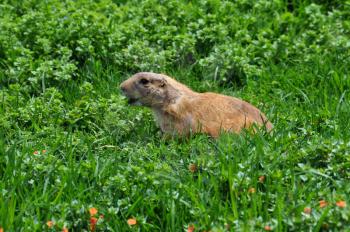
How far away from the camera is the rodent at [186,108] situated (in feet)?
21.4

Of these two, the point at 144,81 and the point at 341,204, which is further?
the point at 144,81

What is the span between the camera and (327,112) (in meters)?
6.52

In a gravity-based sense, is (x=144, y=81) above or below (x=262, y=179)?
below

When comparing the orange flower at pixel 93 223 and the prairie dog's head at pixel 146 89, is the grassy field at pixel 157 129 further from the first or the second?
the prairie dog's head at pixel 146 89

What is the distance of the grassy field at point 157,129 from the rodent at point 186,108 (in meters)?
0.13

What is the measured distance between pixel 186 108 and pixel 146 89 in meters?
0.34

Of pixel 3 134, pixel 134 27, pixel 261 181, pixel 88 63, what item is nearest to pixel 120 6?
pixel 134 27

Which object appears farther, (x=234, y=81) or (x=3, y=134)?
(x=234, y=81)

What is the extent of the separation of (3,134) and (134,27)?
2132 mm

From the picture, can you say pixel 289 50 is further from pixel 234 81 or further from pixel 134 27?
pixel 134 27

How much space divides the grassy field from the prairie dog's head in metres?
0.12

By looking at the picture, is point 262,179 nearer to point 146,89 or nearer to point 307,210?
point 307,210

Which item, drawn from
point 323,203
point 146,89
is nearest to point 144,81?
point 146,89

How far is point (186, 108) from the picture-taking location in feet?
22.2
